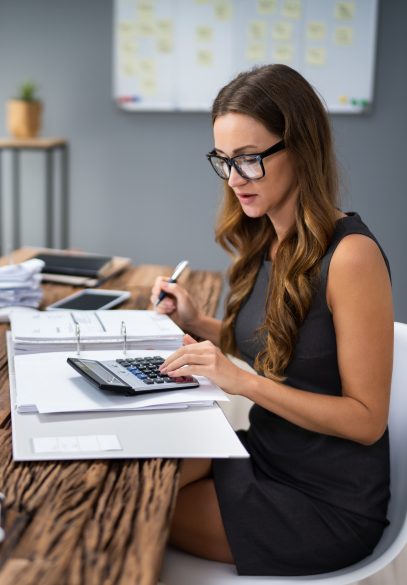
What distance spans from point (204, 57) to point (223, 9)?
252 mm

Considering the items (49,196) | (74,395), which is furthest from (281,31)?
(74,395)

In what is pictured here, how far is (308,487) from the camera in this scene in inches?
50.0

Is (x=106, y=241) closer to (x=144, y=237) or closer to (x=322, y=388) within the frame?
(x=144, y=237)

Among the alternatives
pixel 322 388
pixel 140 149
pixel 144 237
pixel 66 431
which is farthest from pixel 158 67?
pixel 66 431

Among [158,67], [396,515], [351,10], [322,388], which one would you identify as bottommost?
[396,515]

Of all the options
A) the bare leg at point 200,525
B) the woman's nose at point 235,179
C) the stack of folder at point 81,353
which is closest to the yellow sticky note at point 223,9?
the stack of folder at point 81,353

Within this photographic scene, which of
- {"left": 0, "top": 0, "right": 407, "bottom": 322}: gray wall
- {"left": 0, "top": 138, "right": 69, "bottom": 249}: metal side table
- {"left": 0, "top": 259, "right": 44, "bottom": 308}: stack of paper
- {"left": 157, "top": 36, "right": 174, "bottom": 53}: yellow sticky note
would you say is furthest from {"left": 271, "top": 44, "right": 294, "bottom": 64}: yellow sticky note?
{"left": 0, "top": 259, "right": 44, "bottom": 308}: stack of paper

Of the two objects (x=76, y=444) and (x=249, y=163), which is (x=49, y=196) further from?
(x=76, y=444)

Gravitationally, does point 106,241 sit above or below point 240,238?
below

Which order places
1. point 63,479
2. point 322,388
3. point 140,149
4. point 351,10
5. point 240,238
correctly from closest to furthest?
1. point 63,479
2. point 322,388
3. point 240,238
4. point 351,10
5. point 140,149

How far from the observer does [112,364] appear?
48.0 inches

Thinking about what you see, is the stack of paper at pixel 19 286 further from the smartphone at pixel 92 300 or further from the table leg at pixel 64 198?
the table leg at pixel 64 198

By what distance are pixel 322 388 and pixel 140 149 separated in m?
2.90

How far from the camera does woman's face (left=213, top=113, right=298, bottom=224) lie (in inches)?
51.9
